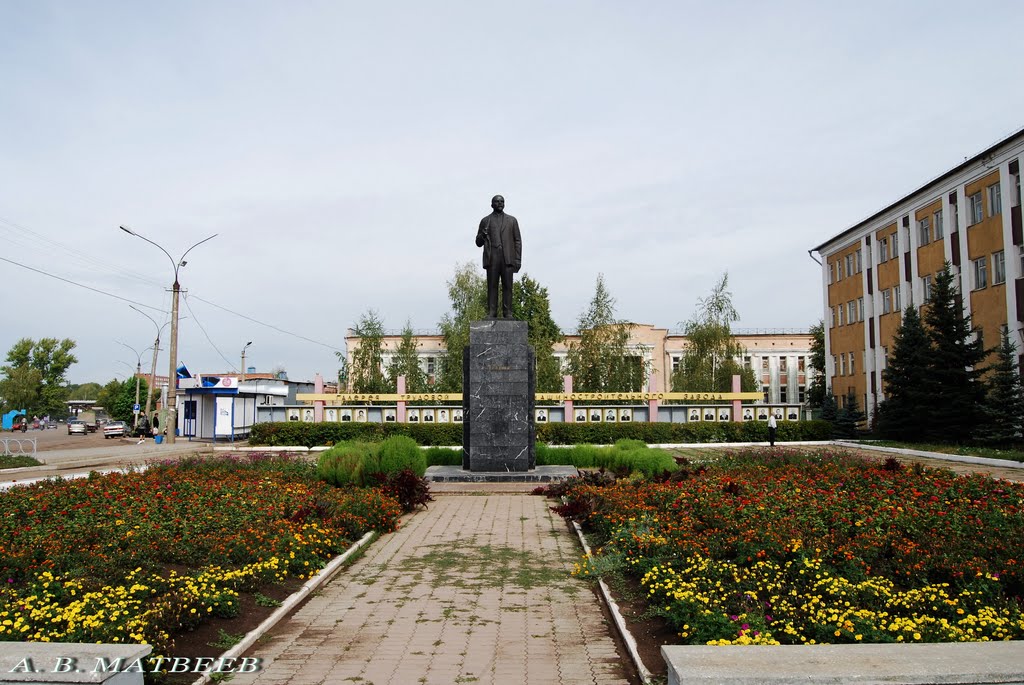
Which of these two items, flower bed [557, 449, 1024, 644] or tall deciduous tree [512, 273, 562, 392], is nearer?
flower bed [557, 449, 1024, 644]

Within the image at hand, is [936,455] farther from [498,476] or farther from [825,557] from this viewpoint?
[825,557]

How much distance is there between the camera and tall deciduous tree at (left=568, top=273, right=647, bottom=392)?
40.8 meters

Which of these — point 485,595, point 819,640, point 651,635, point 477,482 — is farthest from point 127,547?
point 477,482

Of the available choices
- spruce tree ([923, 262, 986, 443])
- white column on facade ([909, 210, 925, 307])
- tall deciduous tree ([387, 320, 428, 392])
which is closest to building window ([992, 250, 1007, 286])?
spruce tree ([923, 262, 986, 443])

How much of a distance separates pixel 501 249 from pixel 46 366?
60.9 meters

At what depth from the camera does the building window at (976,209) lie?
91.8ft

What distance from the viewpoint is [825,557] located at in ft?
19.4

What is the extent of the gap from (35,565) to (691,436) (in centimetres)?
2544

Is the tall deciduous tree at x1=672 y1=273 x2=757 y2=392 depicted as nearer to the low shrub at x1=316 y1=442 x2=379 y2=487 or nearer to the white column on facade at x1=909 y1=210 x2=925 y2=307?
the white column on facade at x1=909 y1=210 x2=925 y2=307

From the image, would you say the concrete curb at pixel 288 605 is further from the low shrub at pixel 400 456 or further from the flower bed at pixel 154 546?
the low shrub at pixel 400 456

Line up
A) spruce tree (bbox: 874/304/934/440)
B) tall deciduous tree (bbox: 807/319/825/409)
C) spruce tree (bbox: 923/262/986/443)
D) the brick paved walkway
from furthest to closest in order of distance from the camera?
tall deciduous tree (bbox: 807/319/825/409)
spruce tree (bbox: 874/304/934/440)
spruce tree (bbox: 923/262/986/443)
the brick paved walkway

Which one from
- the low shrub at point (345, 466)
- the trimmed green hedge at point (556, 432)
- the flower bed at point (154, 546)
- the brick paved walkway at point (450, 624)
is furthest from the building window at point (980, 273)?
the flower bed at point (154, 546)

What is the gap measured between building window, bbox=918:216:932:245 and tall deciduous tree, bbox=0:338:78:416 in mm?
60725

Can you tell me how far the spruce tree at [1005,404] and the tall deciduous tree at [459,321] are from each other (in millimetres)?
23903
